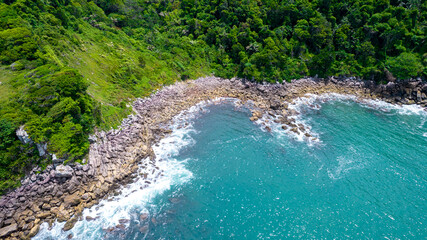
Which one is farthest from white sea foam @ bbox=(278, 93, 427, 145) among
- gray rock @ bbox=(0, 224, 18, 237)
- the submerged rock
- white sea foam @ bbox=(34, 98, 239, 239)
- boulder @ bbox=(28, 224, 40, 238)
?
gray rock @ bbox=(0, 224, 18, 237)

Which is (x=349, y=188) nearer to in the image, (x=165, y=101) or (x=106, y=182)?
(x=106, y=182)

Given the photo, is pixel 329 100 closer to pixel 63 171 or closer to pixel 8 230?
pixel 63 171

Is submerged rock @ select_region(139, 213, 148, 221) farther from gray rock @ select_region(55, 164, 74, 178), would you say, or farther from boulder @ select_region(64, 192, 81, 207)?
gray rock @ select_region(55, 164, 74, 178)

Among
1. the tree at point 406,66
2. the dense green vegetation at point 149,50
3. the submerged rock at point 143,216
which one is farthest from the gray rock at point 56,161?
the tree at point 406,66

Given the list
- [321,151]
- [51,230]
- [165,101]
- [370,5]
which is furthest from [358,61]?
[51,230]

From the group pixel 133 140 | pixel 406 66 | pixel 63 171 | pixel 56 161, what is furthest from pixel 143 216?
pixel 406 66

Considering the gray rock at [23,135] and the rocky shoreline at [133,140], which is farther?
the gray rock at [23,135]

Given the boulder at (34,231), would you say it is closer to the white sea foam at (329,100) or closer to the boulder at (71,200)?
the boulder at (71,200)
